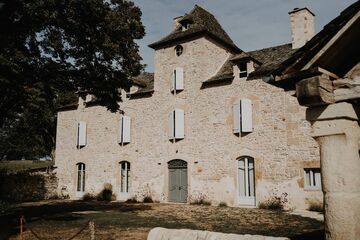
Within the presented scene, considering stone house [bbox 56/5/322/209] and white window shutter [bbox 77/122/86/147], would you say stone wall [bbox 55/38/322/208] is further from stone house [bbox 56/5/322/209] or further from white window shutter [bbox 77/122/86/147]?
white window shutter [bbox 77/122/86/147]

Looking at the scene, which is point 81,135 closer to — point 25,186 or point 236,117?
point 25,186

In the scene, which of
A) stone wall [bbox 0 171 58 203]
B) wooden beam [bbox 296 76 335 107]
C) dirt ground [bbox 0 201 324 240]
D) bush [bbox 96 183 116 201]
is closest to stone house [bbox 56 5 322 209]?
bush [bbox 96 183 116 201]

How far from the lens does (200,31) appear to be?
18547mm

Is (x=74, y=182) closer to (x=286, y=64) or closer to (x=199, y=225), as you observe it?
(x=199, y=225)

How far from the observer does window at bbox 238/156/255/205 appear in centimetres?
1616

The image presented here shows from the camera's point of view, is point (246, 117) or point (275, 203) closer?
point (275, 203)

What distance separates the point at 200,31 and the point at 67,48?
25.8ft

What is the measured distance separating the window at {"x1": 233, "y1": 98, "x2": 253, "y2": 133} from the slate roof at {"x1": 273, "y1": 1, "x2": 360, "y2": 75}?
36.5ft

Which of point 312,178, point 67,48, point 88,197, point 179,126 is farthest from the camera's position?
point 88,197

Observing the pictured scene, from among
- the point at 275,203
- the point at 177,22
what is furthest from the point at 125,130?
the point at 275,203

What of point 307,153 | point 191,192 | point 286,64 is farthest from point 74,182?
point 286,64

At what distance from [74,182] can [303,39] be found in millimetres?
15964

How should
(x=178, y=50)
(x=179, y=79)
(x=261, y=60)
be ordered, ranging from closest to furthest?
(x=261, y=60) → (x=179, y=79) → (x=178, y=50)

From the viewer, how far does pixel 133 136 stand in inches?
807
